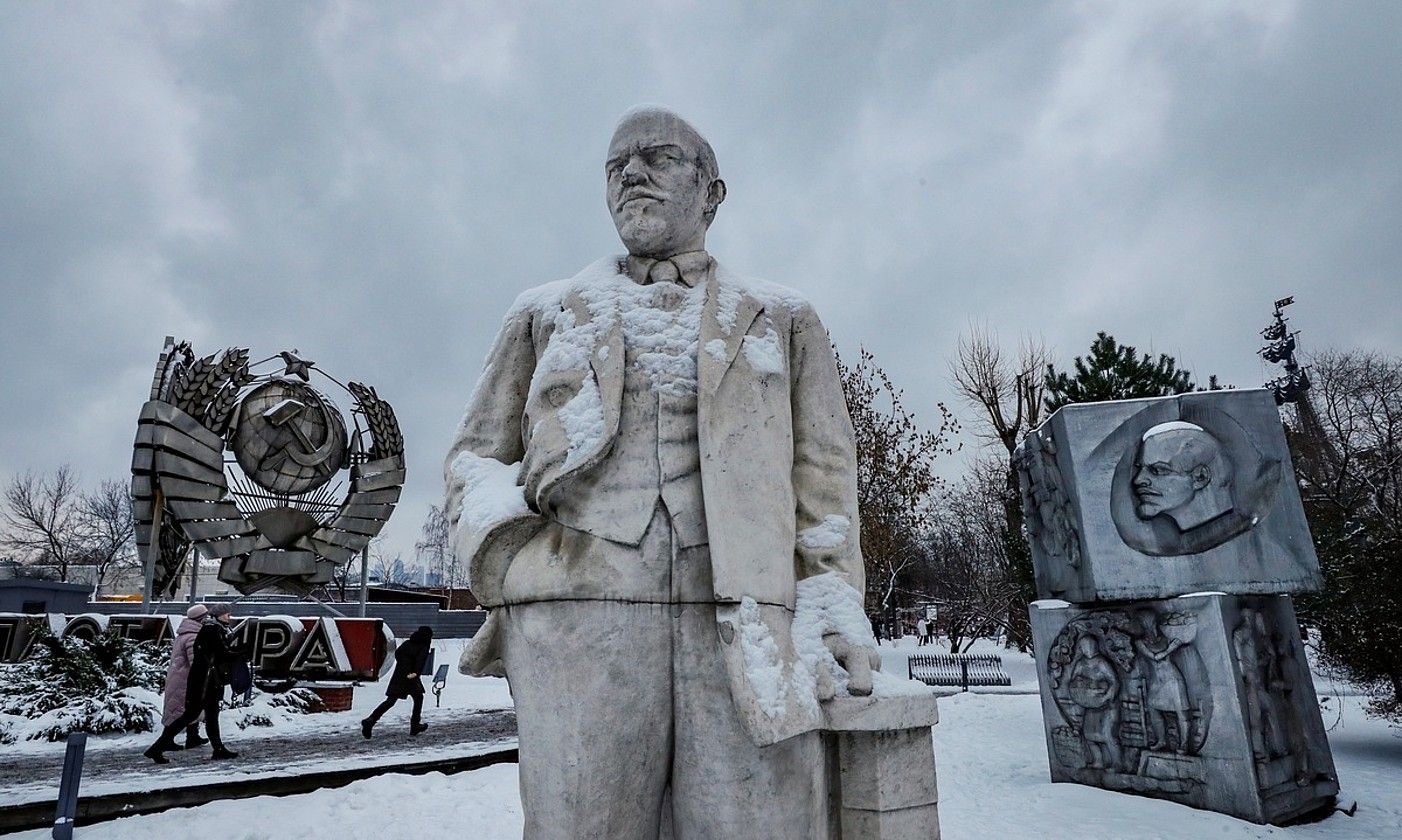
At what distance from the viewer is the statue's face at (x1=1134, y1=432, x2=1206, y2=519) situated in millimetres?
6832

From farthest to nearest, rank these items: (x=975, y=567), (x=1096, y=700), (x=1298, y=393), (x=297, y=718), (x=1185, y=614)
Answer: (x=975, y=567) → (x=1298, y=393) → (x=297, y=718) → (x=1096, y=700) → (x=1185, y=614)

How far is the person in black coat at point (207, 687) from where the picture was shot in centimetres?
852

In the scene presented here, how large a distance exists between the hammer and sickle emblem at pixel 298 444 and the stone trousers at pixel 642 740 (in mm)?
15471

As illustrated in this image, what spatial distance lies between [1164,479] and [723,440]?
20.1 feet

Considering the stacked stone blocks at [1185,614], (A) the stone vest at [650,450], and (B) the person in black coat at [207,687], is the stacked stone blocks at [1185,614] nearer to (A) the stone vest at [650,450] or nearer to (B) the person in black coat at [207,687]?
(A) the stone vest at [650,450]

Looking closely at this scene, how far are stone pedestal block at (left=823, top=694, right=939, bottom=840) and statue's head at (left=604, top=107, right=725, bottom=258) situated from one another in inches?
53.9

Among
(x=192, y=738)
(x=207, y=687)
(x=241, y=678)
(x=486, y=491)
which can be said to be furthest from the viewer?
(x=241, y=678)

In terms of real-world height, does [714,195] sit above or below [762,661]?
above

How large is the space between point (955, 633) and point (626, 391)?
29171mm

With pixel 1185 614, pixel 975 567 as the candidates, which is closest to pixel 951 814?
pixel 1185 614

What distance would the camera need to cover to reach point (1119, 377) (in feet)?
50.5

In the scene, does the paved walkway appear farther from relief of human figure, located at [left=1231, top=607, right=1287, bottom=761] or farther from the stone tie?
relief of human figure, located at [left=1231, top=607, right=1287, bottom=761]

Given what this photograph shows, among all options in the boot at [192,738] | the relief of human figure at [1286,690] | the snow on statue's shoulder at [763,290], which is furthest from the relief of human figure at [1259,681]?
the boot at [192,738]

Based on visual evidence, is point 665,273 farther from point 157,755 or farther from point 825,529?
point 157,755
